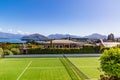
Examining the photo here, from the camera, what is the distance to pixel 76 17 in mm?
59031

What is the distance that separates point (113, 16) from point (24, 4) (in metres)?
16.0

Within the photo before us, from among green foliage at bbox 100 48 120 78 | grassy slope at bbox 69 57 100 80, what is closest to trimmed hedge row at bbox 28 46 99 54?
grassy slope at bbox 69 57 100 80

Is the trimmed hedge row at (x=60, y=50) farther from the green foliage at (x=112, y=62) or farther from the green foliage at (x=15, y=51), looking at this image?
the green foliage at (x=112, y=62)

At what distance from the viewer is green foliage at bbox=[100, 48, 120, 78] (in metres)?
12.0

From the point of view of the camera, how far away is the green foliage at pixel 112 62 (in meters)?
12.0

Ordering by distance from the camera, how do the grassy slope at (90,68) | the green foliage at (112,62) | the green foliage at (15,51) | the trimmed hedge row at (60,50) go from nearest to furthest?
the green foliage at (112,62), the grassy slope at (90,68), the green foliage at (15,51), the trimmed hedge row at (60,50)

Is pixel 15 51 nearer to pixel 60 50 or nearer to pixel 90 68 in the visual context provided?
pixel 60 50

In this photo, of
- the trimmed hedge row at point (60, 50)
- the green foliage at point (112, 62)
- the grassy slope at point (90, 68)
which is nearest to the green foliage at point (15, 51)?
the trimmed hedge row at point (60, 50)

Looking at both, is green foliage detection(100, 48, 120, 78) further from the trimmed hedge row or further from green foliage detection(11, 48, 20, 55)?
the trimmed hedge row

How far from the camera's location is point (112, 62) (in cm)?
1220

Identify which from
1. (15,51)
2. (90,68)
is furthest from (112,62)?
(15,51)

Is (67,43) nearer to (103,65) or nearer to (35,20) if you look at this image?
(35,20)

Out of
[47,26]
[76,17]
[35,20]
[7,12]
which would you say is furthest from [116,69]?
[47,26]

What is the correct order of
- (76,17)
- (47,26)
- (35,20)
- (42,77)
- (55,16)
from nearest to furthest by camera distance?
(42,77)
(76,17)
(55,16)
(35,20)
(47,26)
